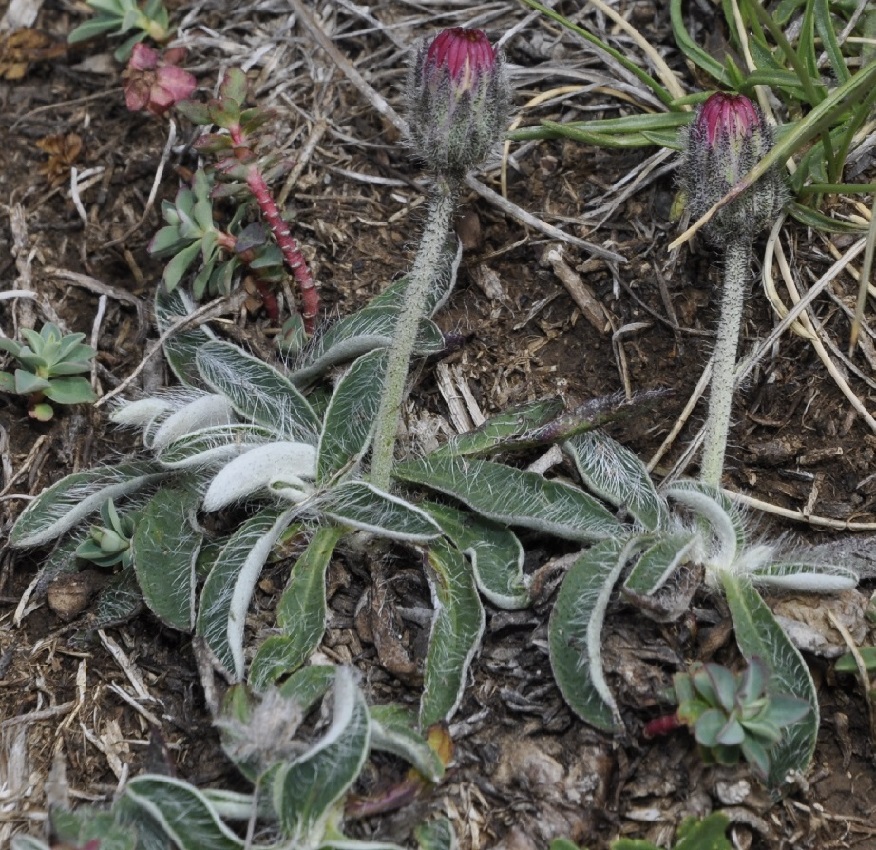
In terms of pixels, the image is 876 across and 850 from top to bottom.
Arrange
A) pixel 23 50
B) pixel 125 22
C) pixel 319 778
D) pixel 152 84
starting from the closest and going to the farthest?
pixel 319 778
pixel 152 84
pixel 125 22
pixel 23 50

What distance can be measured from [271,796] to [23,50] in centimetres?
258

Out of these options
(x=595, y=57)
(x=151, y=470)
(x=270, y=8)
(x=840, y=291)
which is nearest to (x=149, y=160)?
(x=270, y=8)

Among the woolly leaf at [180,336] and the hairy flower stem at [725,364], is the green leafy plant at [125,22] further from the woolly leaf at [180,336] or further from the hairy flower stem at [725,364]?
the hairy flower stem at [725,364]

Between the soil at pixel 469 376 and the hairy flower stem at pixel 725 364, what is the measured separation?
→ 0.17 m

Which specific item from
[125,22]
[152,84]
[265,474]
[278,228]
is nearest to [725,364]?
[265,474]

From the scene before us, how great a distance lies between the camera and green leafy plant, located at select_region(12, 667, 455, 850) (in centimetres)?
193

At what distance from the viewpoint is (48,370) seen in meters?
2.76

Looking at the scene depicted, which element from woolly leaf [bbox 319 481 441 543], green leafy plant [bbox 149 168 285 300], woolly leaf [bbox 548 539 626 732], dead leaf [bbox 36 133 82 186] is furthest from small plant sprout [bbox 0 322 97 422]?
woolly leaf [bbox 548 539 626 732]

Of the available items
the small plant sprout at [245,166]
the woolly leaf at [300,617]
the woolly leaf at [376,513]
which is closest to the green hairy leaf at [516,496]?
the woolly leaf at [376,513]

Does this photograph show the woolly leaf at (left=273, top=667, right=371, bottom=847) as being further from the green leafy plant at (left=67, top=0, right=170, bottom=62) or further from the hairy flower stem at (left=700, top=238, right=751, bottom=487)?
the green leafy plant at (left=67, top=0, right=170, bottom=62)

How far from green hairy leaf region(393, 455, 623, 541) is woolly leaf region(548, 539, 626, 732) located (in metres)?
0.12

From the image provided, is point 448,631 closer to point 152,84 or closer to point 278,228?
point 278,228

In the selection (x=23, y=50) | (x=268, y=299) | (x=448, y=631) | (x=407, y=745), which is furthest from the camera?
(x=23, y=50)

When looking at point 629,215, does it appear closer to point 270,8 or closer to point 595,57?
point 595,57
